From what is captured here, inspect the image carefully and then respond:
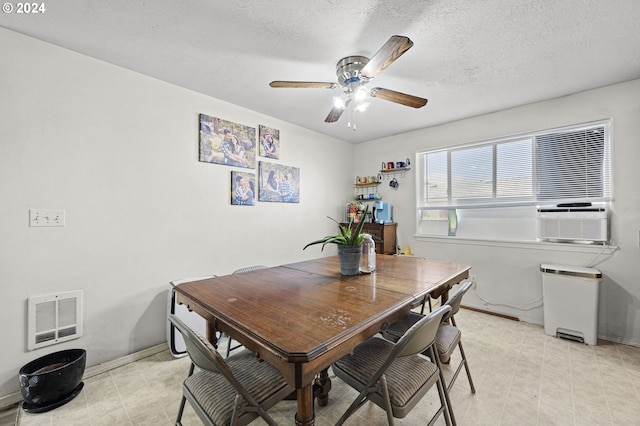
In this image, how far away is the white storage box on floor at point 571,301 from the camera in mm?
2377

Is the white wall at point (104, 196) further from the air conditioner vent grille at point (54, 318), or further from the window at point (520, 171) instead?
the window at point (520, 171)

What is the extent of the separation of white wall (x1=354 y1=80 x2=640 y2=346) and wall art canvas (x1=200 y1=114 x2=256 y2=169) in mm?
2182

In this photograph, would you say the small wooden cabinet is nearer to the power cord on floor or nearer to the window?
the window

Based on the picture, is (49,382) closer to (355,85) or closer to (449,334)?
(449,334)

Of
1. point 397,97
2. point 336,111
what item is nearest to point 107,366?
point 336,111

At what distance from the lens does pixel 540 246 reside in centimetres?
285

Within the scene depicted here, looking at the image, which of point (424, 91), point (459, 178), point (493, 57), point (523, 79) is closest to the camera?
point (493, 57)

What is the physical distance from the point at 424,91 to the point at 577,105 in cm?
162

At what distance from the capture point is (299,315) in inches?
44.2

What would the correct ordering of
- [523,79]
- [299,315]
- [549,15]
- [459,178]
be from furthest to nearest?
[459,178] → [523,79] → [549,15] → [299,315]

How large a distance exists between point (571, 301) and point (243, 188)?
358cm

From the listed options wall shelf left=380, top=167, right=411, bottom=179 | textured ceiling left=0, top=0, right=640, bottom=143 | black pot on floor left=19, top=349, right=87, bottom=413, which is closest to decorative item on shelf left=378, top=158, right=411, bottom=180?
wall shelf left=380, top=167, right=411, bottom=179

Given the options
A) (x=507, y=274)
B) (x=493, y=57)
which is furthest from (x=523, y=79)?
(x=507, y=274)

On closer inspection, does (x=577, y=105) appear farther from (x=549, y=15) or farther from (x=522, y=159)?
(x=549, y=15)
